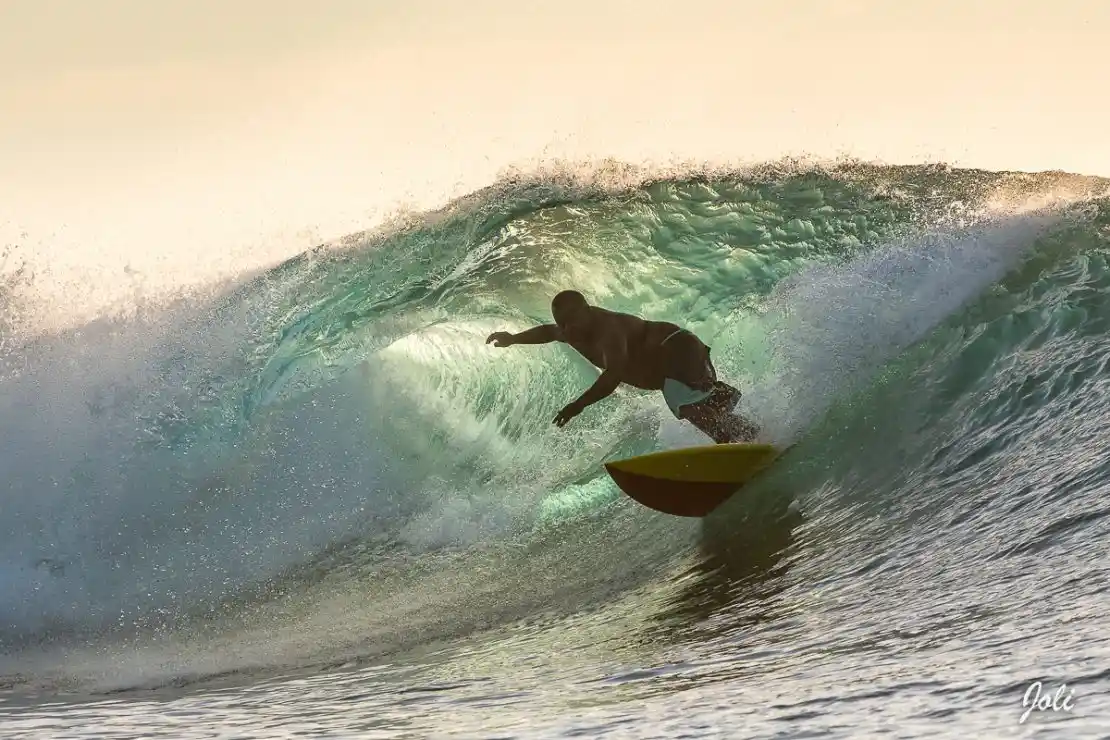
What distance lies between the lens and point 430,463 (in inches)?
320

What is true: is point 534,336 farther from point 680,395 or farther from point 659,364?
point 680,395

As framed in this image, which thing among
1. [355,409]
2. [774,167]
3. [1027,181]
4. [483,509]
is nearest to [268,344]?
[355,409]

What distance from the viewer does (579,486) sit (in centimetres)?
726

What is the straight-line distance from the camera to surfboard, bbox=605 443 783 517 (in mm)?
5855

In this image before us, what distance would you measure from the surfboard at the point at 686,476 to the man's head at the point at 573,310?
3.35 feet

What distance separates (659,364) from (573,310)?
61 centimetres

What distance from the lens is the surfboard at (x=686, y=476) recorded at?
5855 mm

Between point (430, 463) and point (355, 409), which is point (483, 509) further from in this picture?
point (355, 409)

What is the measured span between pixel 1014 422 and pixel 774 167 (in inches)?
157
